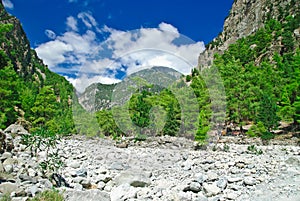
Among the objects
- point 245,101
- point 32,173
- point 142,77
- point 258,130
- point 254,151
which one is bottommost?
point 32,173

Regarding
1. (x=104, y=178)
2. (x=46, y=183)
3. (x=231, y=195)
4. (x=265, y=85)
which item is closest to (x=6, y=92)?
(x=104, y=178)

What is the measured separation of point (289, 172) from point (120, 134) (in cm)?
3361

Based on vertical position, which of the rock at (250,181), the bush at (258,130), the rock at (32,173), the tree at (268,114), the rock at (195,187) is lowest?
the rock at (195,187)

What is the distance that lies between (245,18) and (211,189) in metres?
94.0

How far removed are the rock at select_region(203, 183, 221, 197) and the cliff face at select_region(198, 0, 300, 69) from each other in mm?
58537

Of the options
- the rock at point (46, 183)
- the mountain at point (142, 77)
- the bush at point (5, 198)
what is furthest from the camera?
the mountain at point (142, 77)

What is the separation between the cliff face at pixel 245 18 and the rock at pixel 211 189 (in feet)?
192

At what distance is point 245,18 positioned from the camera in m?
91.8

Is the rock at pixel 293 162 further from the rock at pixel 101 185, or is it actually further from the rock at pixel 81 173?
the rock at pixel 81 173

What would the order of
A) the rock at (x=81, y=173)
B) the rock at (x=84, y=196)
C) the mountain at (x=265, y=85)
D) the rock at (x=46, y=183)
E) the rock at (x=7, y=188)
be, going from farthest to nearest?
the mountain at (x=265, y=85), the rock at (x=81, y=173), the rock at (x=46, y=183), the rock at (x=84, y=196), the rock at (x=7, y=188)

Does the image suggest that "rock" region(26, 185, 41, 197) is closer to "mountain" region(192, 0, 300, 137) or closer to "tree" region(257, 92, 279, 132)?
"mountain" region(192, 0, 300, 137)

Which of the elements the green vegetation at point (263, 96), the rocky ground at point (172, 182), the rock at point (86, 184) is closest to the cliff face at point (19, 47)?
the green vegetation at point (263, 96)

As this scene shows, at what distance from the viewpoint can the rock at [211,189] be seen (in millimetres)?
8375

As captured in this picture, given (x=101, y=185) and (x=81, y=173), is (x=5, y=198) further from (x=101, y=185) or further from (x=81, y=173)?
(x=81, y=173)
